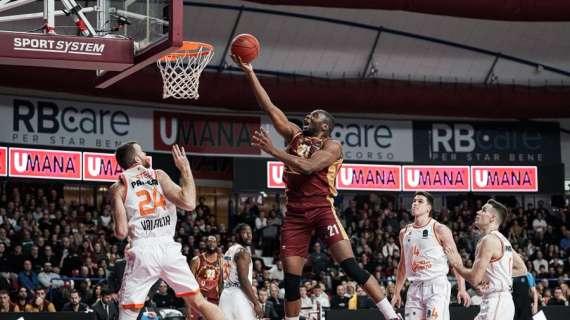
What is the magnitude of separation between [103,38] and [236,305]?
12.7 ft

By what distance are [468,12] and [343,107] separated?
4.66 m

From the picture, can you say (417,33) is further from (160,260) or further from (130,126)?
(160,260)

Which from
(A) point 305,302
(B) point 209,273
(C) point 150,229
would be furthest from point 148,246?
(A) point 305,302

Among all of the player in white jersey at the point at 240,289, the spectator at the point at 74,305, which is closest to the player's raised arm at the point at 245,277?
the player in white jersey at the point at 240,289

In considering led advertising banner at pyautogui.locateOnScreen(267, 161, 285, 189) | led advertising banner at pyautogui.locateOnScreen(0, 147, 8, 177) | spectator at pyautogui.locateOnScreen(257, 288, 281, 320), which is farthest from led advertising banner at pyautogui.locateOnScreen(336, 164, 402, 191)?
led advertising banner at pyautogui.locateOnScreen(0, 147, 8, 177)

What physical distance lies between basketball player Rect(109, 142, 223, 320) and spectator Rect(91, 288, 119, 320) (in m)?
7.62

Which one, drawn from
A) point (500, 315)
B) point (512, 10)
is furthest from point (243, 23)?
point (500, 315)

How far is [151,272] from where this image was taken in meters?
8.81

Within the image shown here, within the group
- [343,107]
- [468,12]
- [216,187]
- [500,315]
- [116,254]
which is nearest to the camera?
[500,315]

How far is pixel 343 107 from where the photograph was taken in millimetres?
27281

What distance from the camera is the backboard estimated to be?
11.4m

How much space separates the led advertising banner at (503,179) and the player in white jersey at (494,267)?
1753cm

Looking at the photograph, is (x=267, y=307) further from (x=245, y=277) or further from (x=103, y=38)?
(x=103, y=38)

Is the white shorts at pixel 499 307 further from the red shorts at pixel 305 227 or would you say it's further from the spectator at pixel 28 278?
the spectator at pixel 28 278
